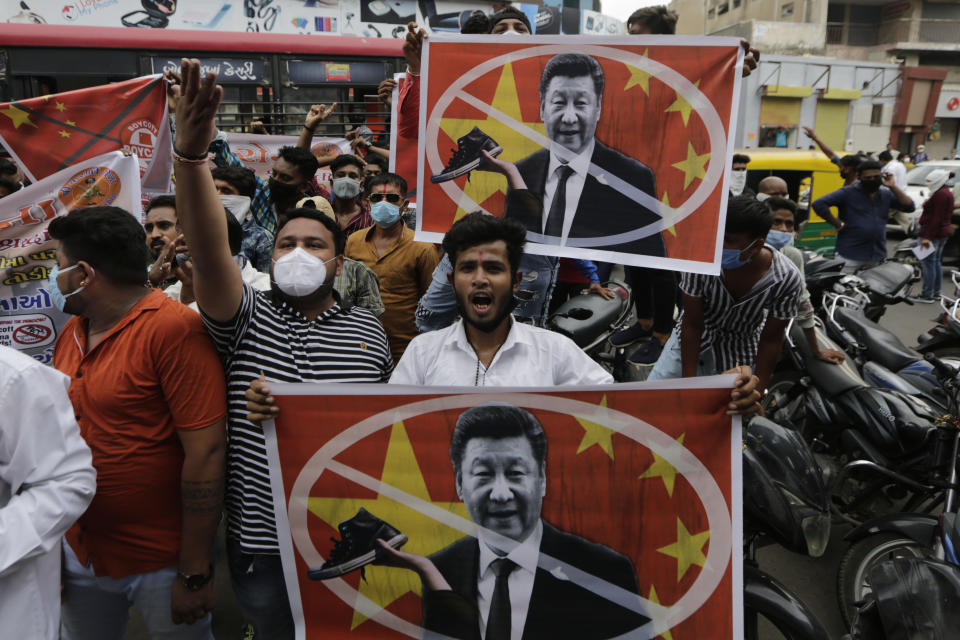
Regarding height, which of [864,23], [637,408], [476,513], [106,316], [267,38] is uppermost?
[864,23]

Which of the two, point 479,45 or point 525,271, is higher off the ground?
point 479,45

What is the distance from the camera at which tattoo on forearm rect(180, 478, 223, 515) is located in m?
1.97

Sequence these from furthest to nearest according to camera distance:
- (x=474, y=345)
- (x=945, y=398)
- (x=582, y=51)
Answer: (x=945, y=398)
(x=582, y=51)
(x=474, y=345)

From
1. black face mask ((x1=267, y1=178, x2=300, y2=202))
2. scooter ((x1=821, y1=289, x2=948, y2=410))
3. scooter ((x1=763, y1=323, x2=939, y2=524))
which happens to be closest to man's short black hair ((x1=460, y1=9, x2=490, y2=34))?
black face mask ((x1=267, y1=178, x2=300, y2=202))

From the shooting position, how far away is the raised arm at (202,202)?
1.61 meters

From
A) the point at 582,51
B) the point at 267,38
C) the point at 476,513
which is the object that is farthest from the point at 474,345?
the point at 267,38

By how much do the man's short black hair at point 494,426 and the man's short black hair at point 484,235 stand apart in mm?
476

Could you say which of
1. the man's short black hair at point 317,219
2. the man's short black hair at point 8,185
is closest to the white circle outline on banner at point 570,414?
the man's short black hair at point 317,219

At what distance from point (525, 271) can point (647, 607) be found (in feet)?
6.38

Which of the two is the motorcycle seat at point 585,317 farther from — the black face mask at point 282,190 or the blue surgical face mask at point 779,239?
the black face mask at point 282,190

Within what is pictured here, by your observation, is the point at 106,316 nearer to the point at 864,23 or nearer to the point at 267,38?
the point at 267,38

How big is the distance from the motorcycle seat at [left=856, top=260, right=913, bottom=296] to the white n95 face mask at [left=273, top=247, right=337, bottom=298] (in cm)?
573

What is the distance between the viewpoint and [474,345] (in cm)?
205

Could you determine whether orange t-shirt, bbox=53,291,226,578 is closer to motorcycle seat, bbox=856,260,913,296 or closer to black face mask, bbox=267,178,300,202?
black face mask, bbox=267,178,300,202
